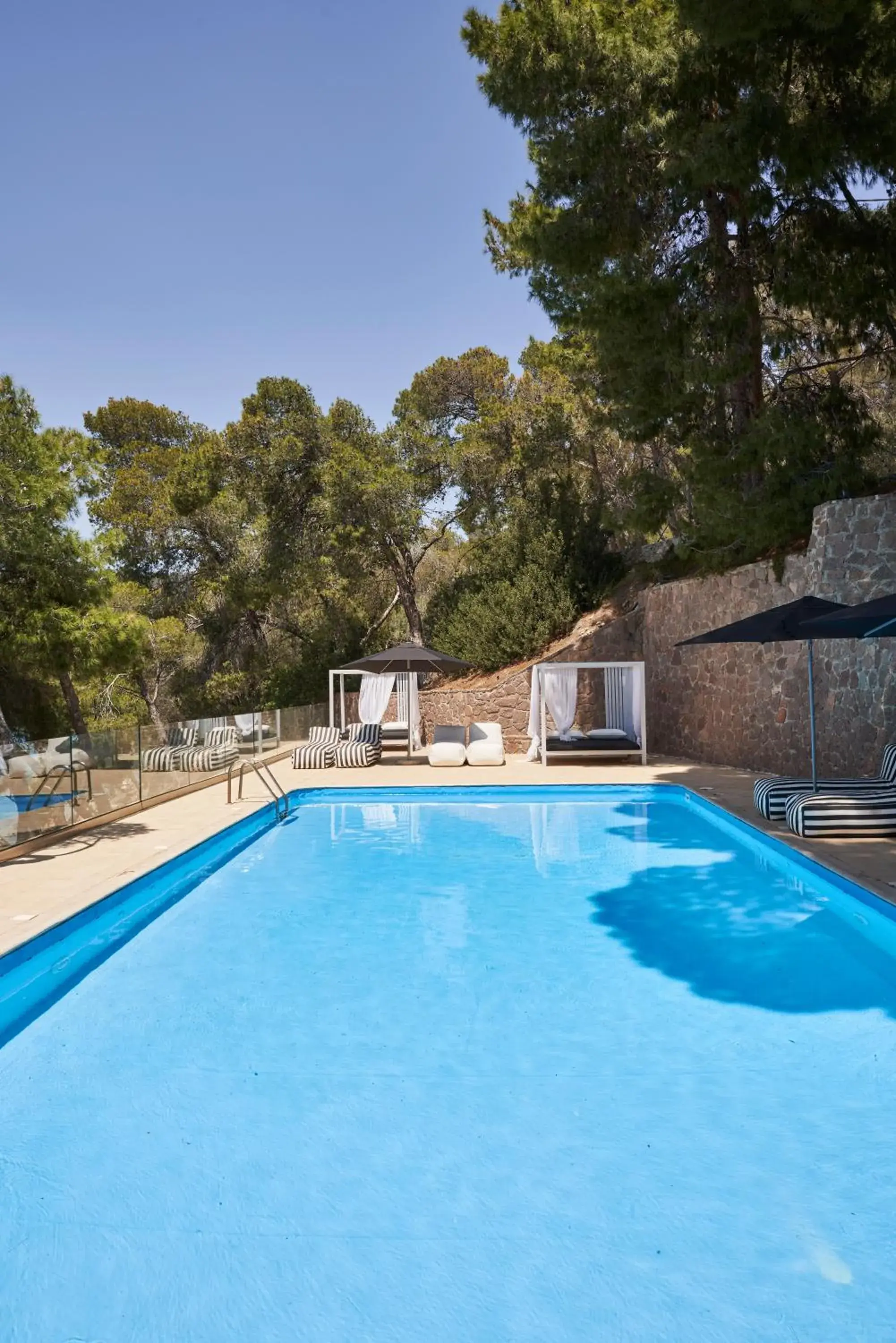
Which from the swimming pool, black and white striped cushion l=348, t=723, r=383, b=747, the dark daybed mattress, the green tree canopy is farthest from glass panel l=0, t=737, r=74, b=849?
the green tree canopy

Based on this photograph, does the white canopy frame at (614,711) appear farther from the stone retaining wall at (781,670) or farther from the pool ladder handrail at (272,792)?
the pool ladder handrail at (272,792)

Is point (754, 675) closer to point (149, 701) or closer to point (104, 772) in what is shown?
point (104, 772)

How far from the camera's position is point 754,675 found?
40.7 feet

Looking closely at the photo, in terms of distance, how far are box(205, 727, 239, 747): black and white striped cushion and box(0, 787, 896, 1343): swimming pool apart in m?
5.51

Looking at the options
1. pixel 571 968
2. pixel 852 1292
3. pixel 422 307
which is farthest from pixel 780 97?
pixel 852 1292

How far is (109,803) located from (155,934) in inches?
138

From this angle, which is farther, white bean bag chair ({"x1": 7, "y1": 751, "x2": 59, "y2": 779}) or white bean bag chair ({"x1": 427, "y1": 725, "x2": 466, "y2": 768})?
white bean bag chair ({"x1": 427, "y1": 725, "x2": 466, "y2": 768})

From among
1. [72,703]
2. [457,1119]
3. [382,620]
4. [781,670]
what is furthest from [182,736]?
[382,620]

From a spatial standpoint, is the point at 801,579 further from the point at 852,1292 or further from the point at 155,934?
the point at 852,1292

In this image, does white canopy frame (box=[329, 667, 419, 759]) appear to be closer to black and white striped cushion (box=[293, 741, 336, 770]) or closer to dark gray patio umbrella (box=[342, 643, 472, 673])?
dark gray patio umbrella (box=[342, 643, 472, 673])

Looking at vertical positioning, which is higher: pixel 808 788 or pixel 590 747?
pixel 590 747

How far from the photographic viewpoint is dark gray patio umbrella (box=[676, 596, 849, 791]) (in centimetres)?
787

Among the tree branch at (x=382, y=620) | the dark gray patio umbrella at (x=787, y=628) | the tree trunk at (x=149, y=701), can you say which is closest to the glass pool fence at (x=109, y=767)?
the dark gray patio umbrella at (x=787, y=628)

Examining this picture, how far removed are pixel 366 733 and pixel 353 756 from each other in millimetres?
915
